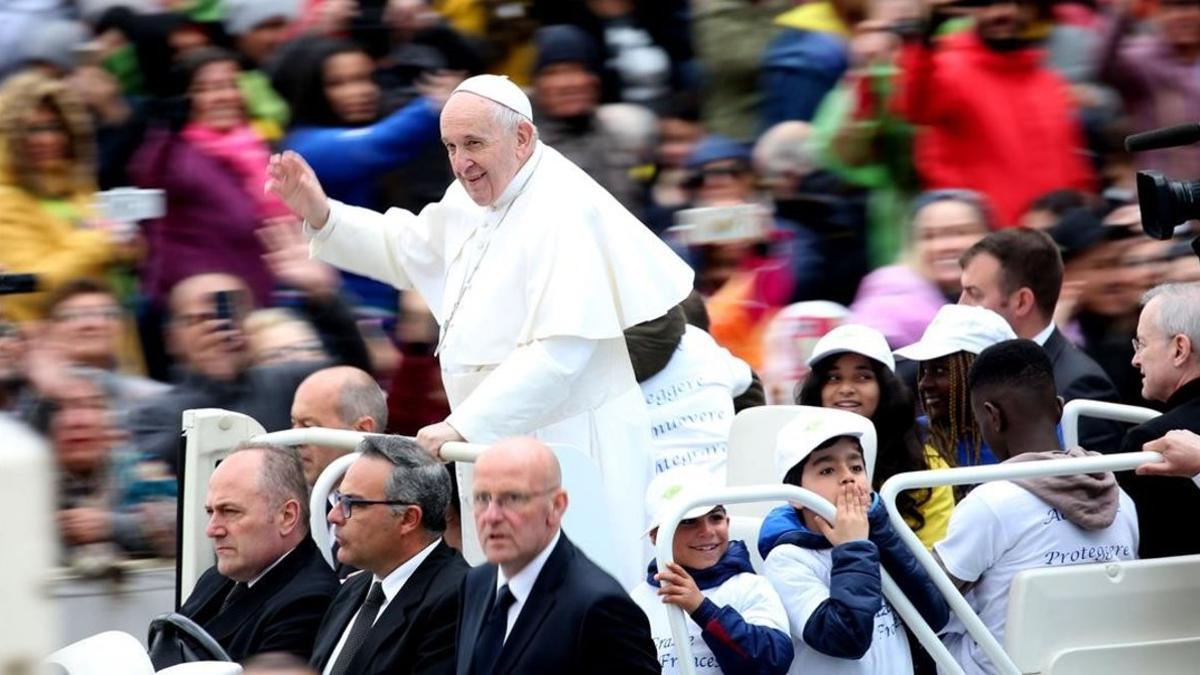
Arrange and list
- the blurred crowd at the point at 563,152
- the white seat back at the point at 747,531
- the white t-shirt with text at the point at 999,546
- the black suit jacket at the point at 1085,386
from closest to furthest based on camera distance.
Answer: the white t-shirt with text at the point at 999,546 → the white seat back at the point at 747,531 → the black suit jacket at the point at 1085,386 → the blurred crowd at the point at 563,152

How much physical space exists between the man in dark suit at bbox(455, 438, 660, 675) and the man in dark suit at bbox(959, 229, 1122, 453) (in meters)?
2.33

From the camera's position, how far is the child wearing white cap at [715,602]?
5652 millimetres

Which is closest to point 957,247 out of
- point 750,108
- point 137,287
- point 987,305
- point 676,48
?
point 987,305

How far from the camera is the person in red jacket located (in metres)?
9.03

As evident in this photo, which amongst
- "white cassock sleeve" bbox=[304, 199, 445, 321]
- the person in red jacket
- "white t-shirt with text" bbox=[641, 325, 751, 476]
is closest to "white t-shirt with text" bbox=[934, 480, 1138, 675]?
"white t-shirt with text" bbox=[641, 325, 751, 476]

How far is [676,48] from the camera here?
32.9ft

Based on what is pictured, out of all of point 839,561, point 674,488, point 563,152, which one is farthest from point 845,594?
point 563,152

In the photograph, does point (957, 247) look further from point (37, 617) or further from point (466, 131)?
point (37, 617)

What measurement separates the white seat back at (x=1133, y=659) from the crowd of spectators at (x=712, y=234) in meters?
0.26

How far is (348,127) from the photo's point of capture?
29.1 feet

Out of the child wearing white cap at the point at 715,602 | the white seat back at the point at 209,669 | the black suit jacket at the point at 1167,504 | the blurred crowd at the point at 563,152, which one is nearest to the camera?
the white seat back at the point at 209,669

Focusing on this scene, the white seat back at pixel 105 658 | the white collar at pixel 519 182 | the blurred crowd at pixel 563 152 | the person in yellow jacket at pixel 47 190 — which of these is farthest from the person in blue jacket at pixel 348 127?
the white seat back at pixel 105 658

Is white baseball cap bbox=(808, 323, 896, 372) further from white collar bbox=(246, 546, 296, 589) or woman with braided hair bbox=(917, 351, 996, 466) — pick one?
white collar bbox=(246, 546, 296, 589)

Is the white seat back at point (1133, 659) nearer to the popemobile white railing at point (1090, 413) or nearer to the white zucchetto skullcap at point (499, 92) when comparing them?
the popemobile white railing at point (1090, 413)
